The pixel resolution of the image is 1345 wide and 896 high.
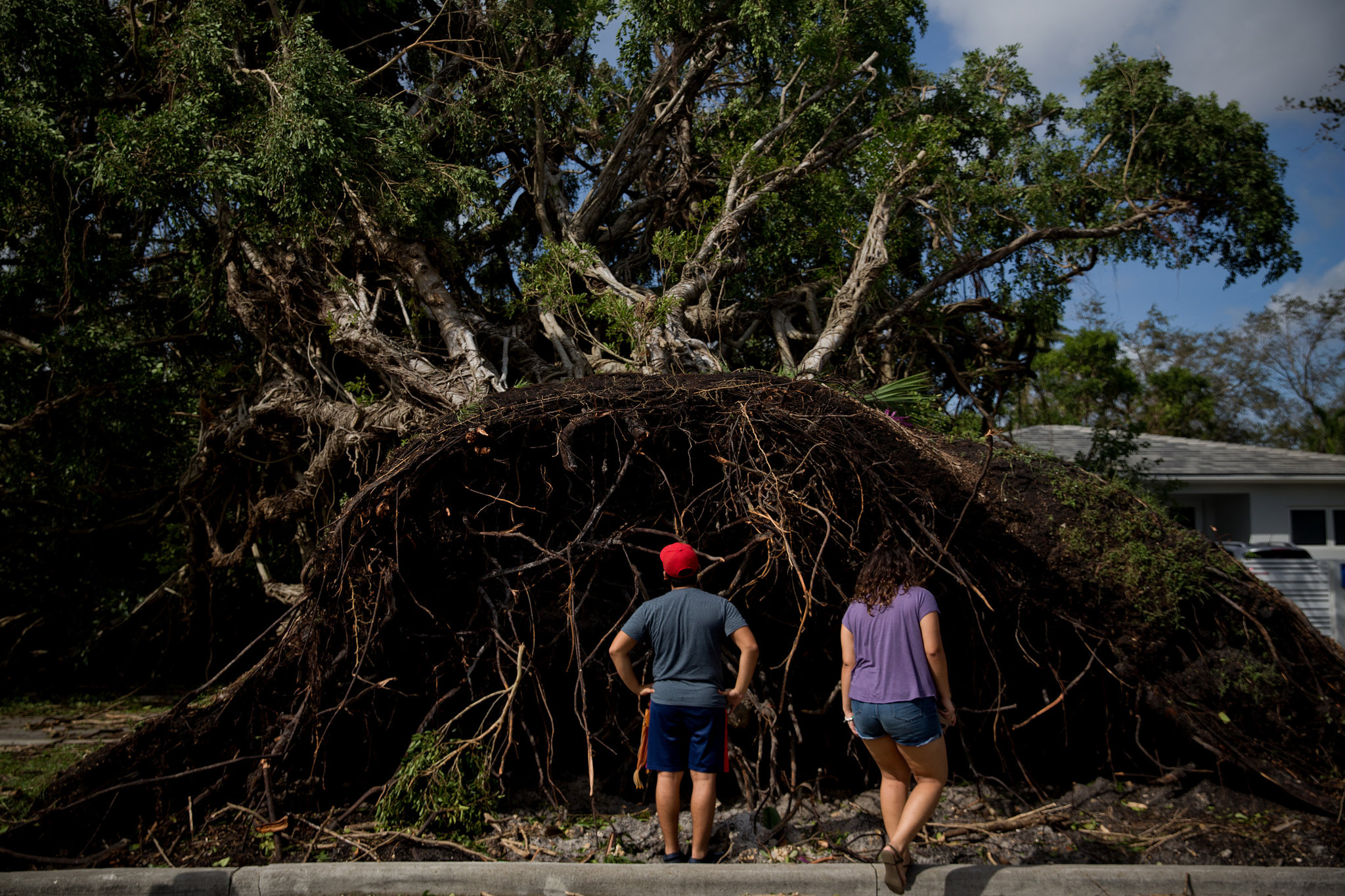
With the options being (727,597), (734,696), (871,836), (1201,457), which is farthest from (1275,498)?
(734,696)

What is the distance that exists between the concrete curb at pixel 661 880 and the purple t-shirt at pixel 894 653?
99 centimetres

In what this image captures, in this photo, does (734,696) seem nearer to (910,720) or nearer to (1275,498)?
(910,720)

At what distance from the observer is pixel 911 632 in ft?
12.5

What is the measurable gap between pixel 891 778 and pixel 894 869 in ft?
1.36

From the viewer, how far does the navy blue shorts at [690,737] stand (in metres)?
4.02

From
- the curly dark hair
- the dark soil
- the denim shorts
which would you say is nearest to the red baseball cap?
the curly dark hair

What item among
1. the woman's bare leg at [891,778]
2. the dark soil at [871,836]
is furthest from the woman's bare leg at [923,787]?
the dark soil at [871,836]

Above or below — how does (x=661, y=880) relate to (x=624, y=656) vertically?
below

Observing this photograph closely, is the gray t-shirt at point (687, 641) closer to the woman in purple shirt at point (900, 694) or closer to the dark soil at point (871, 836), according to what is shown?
the woman in purple shirt at point (900, 694)

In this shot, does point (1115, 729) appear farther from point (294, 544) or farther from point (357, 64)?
point (357, 64)

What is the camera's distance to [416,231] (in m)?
9.39

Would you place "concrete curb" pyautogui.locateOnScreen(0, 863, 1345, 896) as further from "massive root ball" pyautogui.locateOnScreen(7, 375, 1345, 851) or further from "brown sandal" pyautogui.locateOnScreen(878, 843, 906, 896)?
"massive root ball" pyautogui.locateOnScreen(7, 375, 1345, 851)

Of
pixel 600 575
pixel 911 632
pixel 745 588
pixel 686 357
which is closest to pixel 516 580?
pixel 600 575

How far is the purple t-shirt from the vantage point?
12.4ft
